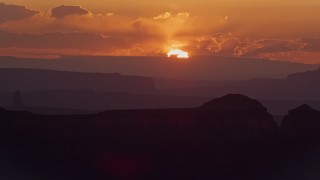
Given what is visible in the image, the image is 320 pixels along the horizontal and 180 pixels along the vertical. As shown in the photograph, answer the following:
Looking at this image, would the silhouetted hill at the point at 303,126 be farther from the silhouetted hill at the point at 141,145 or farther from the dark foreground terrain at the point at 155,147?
the silhouetted hill at the point at 141,145

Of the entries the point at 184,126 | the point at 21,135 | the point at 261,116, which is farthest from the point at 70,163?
the point at 261,116

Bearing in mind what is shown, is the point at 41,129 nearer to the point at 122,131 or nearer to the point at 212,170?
the point at 122,131

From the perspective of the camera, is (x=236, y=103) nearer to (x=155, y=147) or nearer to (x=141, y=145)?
(x=155, y=147)

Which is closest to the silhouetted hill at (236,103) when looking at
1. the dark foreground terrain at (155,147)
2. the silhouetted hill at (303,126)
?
the dark foreground terrain at (155,147)

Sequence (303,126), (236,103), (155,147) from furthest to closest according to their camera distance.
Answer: (236,103) < (303,126) < (155,147)

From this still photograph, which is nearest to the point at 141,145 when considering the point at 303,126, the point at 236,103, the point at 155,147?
the point at 155,147

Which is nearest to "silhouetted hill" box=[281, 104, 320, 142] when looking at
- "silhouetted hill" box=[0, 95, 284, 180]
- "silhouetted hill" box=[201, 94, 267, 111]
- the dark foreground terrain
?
the dark foreground terrain

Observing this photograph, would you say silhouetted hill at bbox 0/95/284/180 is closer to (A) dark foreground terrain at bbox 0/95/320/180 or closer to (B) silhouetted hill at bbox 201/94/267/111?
(A) dark foreground terrain at bbox 0/95/320/180
